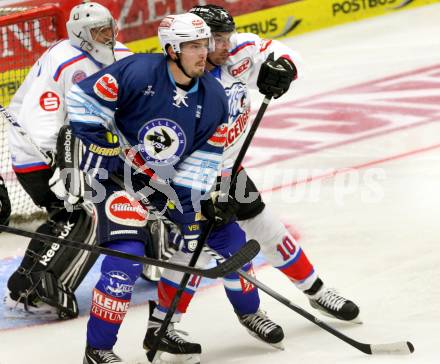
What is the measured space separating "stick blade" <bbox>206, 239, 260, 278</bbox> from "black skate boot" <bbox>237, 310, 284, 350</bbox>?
0.43m

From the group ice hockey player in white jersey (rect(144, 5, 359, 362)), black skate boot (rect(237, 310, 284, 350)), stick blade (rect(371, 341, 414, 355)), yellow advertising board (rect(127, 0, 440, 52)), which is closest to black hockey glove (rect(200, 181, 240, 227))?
ice hockey player in white jersey (rect(144, 5, 359, 362))

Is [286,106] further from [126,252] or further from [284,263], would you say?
[126,252]

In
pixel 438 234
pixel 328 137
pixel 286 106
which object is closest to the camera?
pixel 438 234

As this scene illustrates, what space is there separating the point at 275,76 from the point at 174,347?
112 centimetres

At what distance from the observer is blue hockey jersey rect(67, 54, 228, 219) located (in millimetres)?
3930

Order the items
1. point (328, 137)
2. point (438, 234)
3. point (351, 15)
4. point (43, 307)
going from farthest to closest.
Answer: point (351, 15) < point (328, 137) < point (438, 234) < point (43, 307)

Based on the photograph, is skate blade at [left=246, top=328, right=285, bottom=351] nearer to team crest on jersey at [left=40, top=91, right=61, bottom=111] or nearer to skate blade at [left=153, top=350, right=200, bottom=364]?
skate blade at [left=153, top=350, right=200, bottom=364]

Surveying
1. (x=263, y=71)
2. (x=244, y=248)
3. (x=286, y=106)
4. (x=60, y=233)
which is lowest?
(x=286, y=106)

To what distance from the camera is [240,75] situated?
175 inches

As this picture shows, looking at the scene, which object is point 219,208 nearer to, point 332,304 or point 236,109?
point 236,109

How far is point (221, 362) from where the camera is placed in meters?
4.22

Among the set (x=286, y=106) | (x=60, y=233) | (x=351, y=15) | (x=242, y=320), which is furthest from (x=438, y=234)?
(x=351, y=15)

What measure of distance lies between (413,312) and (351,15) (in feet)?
22.2

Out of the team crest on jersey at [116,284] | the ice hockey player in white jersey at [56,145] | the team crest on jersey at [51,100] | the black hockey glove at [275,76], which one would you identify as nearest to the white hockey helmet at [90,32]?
the ice hockey player in white jersey at [56,145]
